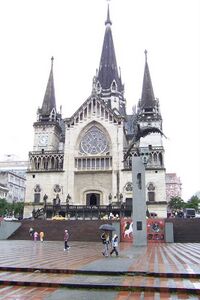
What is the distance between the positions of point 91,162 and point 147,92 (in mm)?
17100

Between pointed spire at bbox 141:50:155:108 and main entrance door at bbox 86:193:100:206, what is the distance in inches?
709

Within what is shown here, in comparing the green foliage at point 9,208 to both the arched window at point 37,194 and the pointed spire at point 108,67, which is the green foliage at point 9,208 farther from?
the pointed spire at point 108,67

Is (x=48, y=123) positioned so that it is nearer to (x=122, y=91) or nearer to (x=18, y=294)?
(x=122, y=91)

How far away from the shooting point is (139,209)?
2478cm

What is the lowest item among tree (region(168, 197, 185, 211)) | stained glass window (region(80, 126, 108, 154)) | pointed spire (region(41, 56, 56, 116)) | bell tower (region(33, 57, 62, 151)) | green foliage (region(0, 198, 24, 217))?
green foliage (region(0, 198, 24, 217))

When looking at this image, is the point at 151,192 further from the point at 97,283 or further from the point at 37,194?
the point at 97,283

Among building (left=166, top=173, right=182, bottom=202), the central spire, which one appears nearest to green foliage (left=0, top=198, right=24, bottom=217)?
the central spire

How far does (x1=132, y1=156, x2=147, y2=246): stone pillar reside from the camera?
24391 millimetres

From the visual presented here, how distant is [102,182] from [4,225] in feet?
66.7

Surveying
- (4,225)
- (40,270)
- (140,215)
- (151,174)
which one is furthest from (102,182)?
(40,270)

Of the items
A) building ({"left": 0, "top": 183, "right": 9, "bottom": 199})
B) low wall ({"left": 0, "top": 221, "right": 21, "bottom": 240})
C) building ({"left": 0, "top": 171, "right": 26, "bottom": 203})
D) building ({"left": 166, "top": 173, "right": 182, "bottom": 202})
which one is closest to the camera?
low wall ({"left": 0, "top": 221, "right": 21, "bottom": 240})

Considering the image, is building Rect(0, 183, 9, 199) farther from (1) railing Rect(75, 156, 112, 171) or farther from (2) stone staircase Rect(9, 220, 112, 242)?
(2) stone staircase Rect(9, 220, 112, 242)

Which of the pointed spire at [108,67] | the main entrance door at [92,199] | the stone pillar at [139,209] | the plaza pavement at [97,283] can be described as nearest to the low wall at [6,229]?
the stone pillar at [139,209]

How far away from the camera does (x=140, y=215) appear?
24.6 meters
